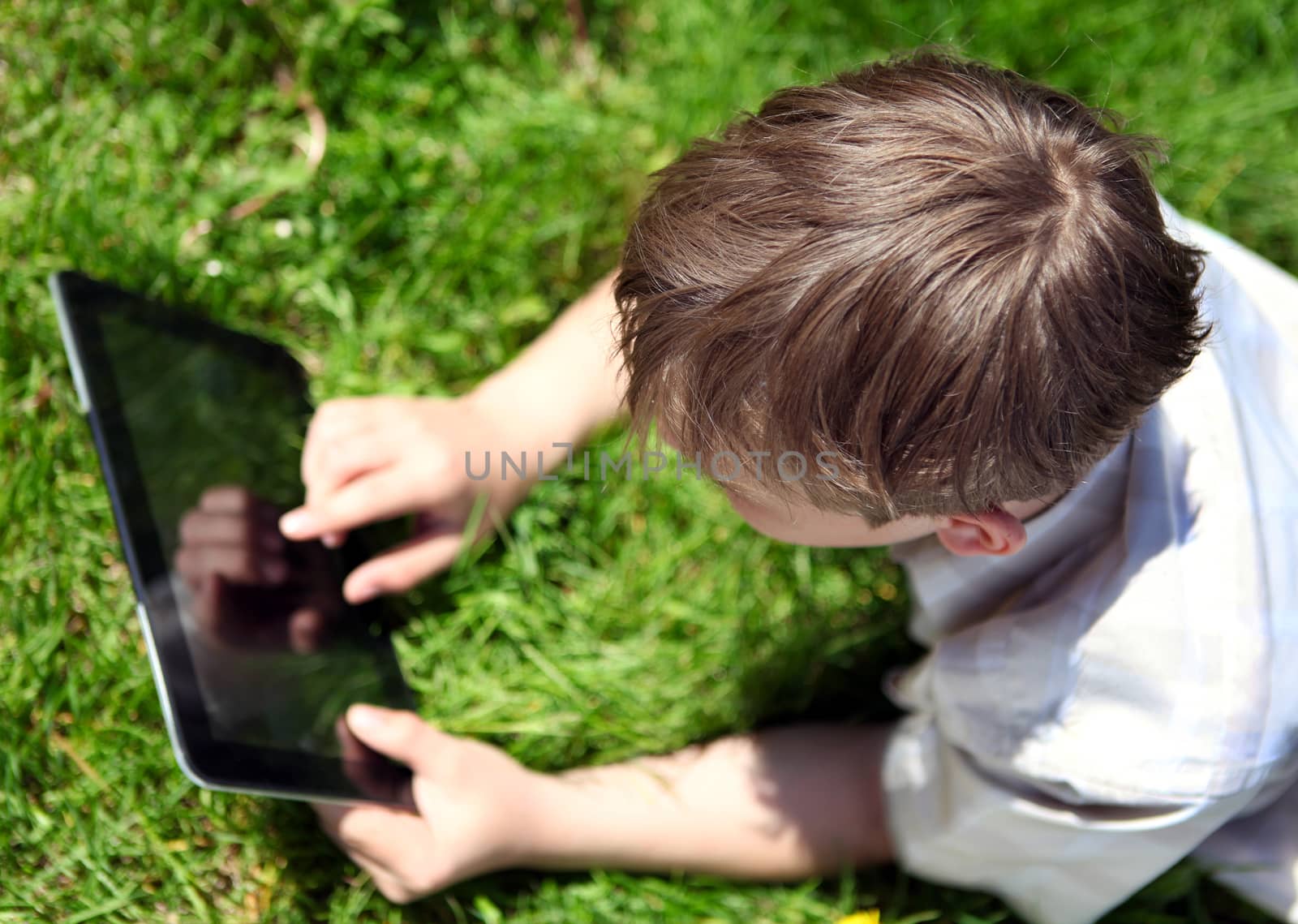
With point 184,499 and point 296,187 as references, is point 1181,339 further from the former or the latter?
point 296,187

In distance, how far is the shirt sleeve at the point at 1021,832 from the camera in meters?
1.04

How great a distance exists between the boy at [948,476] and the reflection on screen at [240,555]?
0.04m

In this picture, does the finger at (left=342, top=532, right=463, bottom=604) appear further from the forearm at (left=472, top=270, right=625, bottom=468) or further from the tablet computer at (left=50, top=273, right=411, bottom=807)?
the forearm at (left=472, top=270, right=625, bottom=468)

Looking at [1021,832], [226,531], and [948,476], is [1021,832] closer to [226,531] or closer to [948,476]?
[948,476]

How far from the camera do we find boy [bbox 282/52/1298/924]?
0.73m

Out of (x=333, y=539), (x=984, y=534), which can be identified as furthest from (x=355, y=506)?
(x=984, y=534)

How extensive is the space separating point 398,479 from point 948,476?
717 millimetres

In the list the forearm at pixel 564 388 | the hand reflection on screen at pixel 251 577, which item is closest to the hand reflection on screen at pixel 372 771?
the hand reflection on screen at pixel 251 577

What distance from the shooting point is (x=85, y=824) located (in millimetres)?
1219

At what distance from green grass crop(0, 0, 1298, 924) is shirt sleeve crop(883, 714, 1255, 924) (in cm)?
13

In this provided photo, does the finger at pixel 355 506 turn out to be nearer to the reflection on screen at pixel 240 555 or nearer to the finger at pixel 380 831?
the reflection on screen at pixel 240 555

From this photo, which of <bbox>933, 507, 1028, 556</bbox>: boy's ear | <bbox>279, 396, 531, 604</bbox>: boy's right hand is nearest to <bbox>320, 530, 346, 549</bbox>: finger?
<bbox>279, 396, 531, 604</bbox>: boy's right hand

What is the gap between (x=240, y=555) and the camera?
1168mm

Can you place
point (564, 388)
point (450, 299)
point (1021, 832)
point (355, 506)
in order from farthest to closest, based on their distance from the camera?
point (450, 299)
point (564, 388)
point (355, 506)
point (1021, 832)
